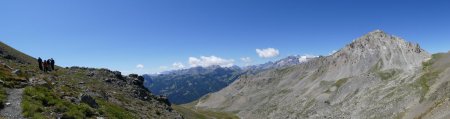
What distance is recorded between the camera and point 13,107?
25.8 m

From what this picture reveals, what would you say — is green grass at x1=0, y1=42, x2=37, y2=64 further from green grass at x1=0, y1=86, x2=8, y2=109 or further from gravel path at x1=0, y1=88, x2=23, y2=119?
gravel path at x1=0, y1=88, x2=23, y2=119

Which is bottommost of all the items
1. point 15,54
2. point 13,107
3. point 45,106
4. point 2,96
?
point 13,107

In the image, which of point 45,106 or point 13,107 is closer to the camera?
point 13,107

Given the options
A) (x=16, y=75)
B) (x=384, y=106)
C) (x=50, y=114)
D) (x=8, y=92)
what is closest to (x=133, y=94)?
(x=16, y=75)

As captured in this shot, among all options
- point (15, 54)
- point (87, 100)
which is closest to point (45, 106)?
point (87, 100)

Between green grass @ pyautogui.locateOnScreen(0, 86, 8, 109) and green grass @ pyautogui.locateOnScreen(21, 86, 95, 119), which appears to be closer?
green grass @ pyautogui.locateOnScreen(21, 86, 95, 119)

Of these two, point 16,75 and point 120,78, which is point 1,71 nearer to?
point 16,75

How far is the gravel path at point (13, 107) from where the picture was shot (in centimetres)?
2410

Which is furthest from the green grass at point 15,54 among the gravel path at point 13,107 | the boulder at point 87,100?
the gravel path at point 13,107

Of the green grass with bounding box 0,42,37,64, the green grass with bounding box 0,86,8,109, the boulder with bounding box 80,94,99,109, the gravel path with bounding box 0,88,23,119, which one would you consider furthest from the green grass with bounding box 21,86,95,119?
the green grass with bounding box 0,42,37,64

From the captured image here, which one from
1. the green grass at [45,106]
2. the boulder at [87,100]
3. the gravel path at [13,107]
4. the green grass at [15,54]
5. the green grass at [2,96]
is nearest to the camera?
the gravel path at [13,107]

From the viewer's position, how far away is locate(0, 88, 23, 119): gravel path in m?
24.1

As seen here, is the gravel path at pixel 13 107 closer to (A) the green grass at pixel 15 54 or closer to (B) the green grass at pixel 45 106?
(B) the green grass at pixel 45 106

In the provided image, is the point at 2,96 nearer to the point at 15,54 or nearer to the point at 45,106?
the point at 45,106
